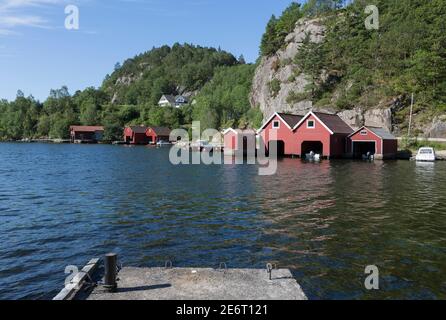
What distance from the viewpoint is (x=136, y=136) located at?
13488cm

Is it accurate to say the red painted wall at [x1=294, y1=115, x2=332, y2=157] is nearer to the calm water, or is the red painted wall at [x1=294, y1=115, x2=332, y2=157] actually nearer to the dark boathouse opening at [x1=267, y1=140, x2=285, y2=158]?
the dark boathouse opening at [x1=267, y1=140, x2=285, y2=158]

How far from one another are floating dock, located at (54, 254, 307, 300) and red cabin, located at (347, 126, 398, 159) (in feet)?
165

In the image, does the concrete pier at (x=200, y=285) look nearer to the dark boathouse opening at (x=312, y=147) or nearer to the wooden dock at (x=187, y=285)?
the wooden dock at (x=187, y=285)

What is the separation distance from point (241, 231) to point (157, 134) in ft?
393

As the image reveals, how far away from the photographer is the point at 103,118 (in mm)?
167125

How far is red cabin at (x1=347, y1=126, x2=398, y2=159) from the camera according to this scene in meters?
56.7

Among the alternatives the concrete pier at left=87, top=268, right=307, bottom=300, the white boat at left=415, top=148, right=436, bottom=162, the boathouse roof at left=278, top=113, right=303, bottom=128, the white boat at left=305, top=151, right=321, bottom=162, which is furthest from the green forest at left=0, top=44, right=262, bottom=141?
the concrete pier at left=87, top=268, right=307, bottom=300

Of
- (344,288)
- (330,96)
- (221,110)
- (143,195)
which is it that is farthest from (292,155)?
(221,110)

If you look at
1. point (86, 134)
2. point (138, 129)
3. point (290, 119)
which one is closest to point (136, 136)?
point (138, 129)

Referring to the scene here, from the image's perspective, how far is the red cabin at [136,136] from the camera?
13475cm

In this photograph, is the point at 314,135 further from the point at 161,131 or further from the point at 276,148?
the point at 161,131

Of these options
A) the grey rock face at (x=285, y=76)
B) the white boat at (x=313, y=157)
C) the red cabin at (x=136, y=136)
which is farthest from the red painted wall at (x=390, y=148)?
the red cabin at (x=136, y=136)

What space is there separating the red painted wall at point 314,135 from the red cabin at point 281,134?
2.24ft
